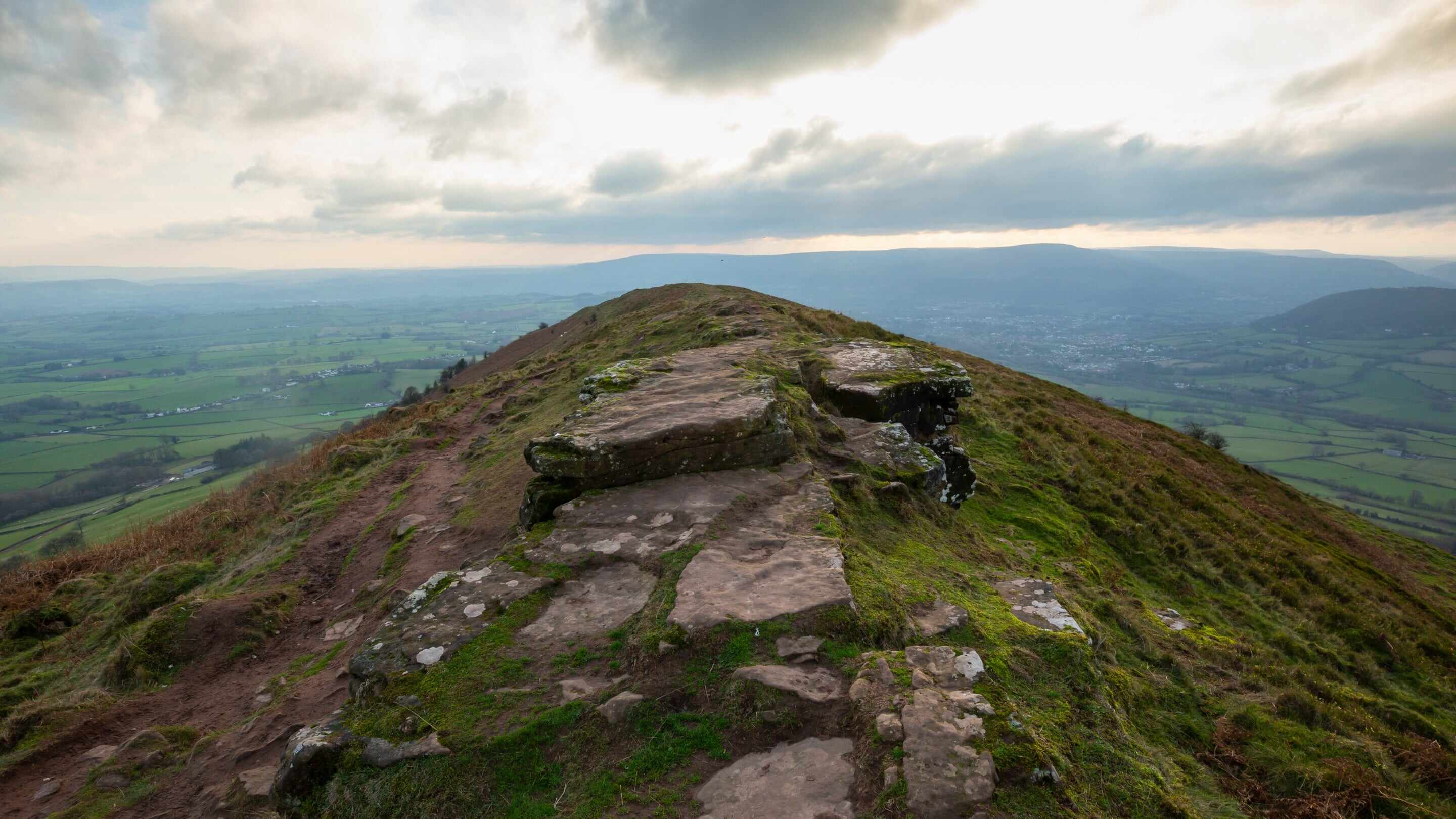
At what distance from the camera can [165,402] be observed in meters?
99.4

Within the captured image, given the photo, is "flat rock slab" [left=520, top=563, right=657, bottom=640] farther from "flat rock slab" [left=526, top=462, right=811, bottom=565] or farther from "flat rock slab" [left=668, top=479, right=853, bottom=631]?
"flat rock slab" [left=668, top=479, right=853, bottom=631]

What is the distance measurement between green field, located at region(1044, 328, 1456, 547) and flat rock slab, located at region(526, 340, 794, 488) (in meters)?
38.6

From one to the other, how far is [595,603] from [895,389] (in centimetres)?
866

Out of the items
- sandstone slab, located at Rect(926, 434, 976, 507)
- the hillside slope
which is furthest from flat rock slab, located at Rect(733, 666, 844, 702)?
sandstone slab, located at Rect(926, 434, 976, 507)

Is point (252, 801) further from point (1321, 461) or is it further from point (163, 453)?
point (1321, 461)

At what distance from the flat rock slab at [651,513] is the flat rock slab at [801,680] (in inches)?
96.8

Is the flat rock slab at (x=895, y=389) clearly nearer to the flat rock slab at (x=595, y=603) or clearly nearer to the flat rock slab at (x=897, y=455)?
the flat rock slab at (x=897, y=455)

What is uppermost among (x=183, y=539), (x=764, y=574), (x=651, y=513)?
(x=651, y=513)

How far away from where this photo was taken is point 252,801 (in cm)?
588

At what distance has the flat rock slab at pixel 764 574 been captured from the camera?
6.00m

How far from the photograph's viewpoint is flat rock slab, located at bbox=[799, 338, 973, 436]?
1291 centimetres

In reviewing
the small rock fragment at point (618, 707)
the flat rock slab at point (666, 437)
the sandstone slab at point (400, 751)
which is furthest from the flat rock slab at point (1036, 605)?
the sandstone slab at point (400, 751)

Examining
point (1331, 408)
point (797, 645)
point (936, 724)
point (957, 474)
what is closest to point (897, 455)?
point (957, 474)

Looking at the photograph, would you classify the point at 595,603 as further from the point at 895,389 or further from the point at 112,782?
the point at 895,389
